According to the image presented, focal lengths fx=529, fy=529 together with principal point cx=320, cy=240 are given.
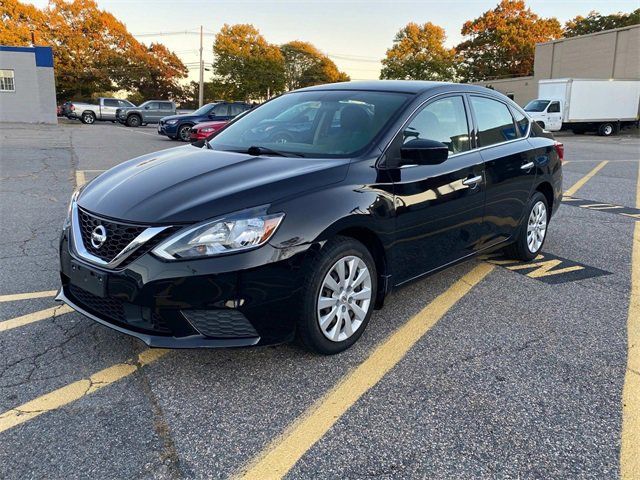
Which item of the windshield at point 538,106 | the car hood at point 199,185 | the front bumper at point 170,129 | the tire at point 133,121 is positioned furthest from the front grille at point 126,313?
the tire at point 133,121

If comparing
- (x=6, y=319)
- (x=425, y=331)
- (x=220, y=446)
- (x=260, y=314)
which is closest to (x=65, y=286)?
(x=6, y=319)

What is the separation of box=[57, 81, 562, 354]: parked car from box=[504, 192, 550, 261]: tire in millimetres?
642

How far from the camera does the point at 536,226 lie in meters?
5.15

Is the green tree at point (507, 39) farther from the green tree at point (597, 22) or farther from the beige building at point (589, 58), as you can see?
the beige building at point (589, 58)

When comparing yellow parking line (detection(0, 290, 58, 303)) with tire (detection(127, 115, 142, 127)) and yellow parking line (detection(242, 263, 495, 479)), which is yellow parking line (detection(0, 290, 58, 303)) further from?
tire (detection(127, 115, 142, 127))

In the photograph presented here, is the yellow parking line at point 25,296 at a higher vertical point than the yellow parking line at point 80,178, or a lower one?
lower

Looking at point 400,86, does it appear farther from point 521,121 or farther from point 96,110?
point 96,110

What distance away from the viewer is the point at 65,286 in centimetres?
320

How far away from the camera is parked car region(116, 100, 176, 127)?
3209 centimetres

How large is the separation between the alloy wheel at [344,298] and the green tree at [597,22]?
61.9m

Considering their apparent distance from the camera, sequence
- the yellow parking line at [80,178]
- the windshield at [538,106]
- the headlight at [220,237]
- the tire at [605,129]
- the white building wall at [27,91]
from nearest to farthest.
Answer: the headlight at [220,237], the yellow parking line at [80,178], the windshield at [538,106], the tire at [605,129], the white building wall at [27,91]

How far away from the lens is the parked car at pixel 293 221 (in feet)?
8.81

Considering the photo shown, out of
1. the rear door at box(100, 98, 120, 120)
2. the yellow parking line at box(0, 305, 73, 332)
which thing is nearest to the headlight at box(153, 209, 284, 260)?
the yellow parking line at box(0, 305, 73, 332)

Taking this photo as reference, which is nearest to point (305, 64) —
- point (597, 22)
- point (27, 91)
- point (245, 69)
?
point (245, 69)
